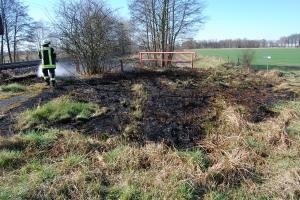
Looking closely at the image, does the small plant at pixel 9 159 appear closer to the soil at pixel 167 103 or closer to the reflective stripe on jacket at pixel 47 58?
the soil at pixel 167 103

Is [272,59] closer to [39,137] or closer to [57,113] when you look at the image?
[57,113]

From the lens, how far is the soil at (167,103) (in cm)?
677

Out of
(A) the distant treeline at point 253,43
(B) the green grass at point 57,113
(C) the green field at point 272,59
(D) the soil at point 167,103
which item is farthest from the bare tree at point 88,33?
(A) the distant treeline at point 253,43

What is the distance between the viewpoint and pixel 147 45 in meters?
29.1

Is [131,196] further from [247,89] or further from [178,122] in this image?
[247,89]

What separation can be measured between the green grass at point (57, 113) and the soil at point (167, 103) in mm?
278

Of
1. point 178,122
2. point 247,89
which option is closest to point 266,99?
point 247,89

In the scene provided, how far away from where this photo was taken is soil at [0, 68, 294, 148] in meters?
6.77

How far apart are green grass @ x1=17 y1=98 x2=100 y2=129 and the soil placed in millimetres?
Answer: 278

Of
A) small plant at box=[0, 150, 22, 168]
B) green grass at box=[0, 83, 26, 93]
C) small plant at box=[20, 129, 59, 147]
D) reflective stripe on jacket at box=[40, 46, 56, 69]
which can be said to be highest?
reflective stripe on jacket at box=[40, 46, 56, 69]

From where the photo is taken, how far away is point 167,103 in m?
9.19

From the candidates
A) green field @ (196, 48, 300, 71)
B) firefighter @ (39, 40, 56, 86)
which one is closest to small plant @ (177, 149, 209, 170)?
firefighter @ (39, 40, 56, 86)

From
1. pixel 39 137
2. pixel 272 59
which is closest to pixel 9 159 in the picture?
pixel 39 137

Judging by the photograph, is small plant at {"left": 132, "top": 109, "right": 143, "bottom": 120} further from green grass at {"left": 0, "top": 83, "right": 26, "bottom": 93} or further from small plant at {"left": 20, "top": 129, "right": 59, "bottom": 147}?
green grass at {"left": 0, "top": 83, "right": 26, "bottom": 93}
